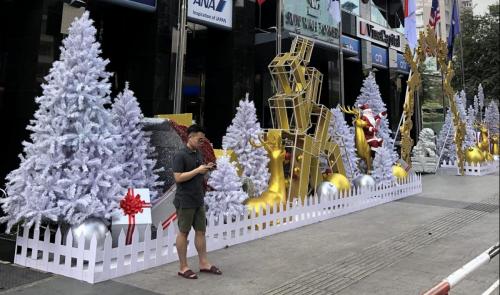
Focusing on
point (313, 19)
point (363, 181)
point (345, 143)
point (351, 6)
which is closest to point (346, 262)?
point (363, 181)

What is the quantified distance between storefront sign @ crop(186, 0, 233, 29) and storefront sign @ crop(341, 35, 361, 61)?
24.4 ft

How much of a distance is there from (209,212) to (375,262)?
253 cm

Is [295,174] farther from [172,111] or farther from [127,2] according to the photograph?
[127,2]

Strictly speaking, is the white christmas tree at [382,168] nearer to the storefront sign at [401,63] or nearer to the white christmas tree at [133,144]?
the white christmas tree at [133,144]

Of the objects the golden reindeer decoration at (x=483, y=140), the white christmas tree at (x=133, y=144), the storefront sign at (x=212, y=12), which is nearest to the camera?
the white christmas tree at (x=133, y=144)

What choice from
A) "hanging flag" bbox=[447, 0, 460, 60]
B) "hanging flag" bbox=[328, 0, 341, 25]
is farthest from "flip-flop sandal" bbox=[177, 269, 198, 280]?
"hanging flag" bbox=[447, 0, 460, 60]

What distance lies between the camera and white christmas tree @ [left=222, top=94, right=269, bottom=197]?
26.4ft

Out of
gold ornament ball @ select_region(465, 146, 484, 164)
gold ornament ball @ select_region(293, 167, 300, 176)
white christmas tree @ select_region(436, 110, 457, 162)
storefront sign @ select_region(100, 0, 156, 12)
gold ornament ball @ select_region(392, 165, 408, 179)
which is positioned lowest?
gold ornament ball @ select_region(293, 167, 300, 176)

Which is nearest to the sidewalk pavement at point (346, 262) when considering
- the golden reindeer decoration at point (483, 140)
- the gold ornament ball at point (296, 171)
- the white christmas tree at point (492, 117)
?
the gold ornament ball at point (296, 171)

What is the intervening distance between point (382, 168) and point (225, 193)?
5879 millimetres

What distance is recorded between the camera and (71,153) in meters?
5.41

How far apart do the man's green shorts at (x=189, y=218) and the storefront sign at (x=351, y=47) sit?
53.5 ft

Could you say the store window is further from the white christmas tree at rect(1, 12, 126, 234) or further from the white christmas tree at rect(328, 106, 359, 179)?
the white christmas tree at rect(1, 12, 126, 234)

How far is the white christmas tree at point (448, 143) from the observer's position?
68.3 ft
